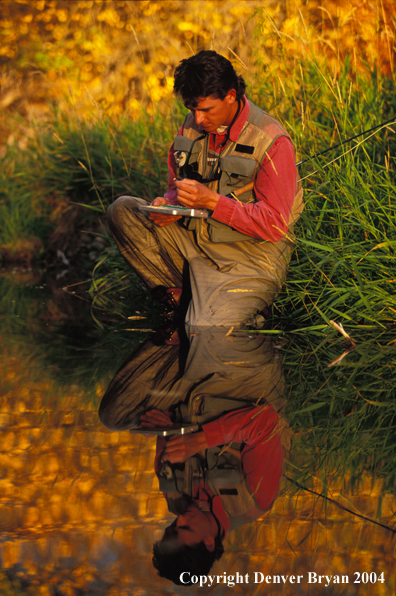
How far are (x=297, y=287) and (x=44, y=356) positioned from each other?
4.25 ft

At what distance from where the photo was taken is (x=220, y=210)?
3.36 m

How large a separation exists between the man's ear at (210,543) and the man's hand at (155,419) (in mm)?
706

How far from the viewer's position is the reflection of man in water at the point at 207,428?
162 centimetres

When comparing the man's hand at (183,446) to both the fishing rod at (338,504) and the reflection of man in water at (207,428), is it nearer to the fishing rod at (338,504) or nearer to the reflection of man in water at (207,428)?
the reflection of man in water at (207,428)

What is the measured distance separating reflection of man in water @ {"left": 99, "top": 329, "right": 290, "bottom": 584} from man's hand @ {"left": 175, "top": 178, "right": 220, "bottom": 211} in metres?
0.64

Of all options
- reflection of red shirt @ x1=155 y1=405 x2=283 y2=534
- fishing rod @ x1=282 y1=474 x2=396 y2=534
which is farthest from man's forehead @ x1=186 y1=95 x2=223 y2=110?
fishing rod @ x1=282 y1=474 x2=396 y2=534

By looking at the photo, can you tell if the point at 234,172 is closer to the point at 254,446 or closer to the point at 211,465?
the point at 254,446

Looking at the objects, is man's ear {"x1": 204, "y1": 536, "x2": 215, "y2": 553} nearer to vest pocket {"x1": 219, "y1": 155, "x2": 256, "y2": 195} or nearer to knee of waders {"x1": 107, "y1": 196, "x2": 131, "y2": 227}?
vest pocket {"x1": 219, "y1": 155, "x2": 256, "y2": 195}

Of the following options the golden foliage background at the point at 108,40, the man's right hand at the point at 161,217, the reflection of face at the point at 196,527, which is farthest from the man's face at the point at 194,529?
the golden foliage background at the point at 108,40

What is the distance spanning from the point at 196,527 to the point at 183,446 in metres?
0.47

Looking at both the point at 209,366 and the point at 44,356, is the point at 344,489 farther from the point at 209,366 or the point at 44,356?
the point at 44,356

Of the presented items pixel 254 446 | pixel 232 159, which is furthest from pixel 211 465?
pixel 232 159

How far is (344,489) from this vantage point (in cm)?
181

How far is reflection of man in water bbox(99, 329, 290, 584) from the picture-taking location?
1616 mm
